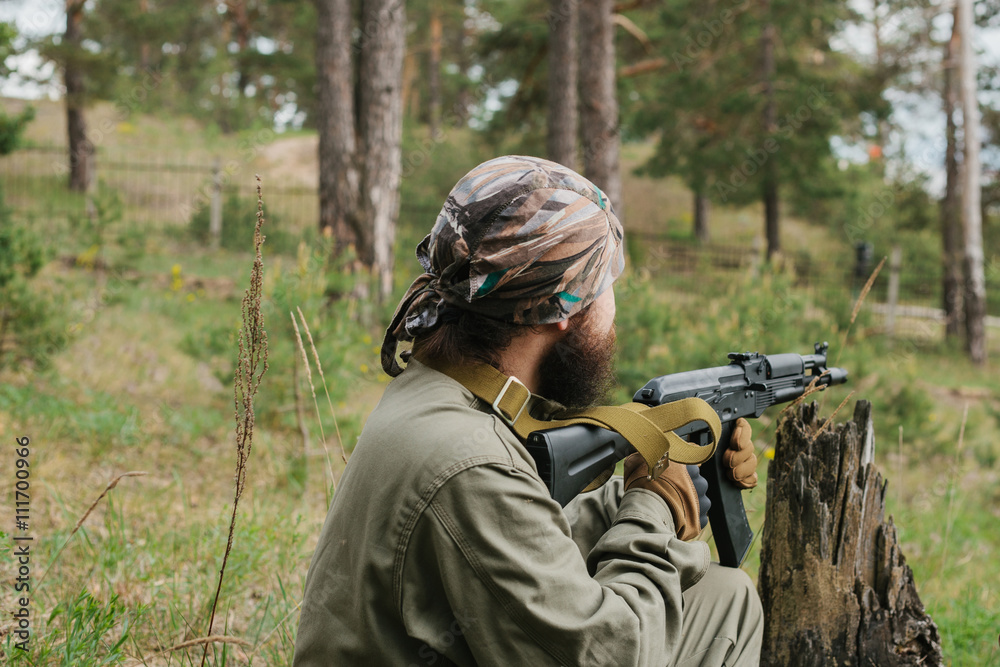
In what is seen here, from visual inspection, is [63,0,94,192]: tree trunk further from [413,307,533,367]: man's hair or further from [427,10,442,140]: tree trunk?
[413,307,533,367]: man's hair

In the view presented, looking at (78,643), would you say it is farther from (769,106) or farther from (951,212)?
(769,106)

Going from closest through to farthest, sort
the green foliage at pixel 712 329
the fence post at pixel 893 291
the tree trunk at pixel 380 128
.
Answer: the green foliage at pixel 712 329, the tree trunk at pixel 380 128, the fence post at pixel 893 291

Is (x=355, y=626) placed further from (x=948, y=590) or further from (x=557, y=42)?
(x=557, y=42)

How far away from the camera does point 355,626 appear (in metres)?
1.47

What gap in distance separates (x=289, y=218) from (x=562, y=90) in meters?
8.39

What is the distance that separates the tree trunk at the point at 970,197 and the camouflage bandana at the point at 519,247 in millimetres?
12833

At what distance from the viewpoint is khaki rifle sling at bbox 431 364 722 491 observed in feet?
5.40

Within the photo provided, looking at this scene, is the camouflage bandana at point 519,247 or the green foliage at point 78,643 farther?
the green foliage at point 78,643

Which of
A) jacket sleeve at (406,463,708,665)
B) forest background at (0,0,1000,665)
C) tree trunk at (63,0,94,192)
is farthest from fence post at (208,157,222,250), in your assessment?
jacket sleeve at (406,463,708,665)

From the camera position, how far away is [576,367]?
5.91 feet

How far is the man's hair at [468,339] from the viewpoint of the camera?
170 centimetres

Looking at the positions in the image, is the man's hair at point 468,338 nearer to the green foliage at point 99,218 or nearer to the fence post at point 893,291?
the green foliage at point 99,218

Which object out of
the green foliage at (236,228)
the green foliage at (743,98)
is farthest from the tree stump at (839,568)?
the green foliage at (236,228)

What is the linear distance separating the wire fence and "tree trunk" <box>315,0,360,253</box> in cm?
527
